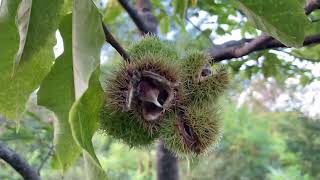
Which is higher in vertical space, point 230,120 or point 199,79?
point 199,79

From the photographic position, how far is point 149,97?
0.77 m

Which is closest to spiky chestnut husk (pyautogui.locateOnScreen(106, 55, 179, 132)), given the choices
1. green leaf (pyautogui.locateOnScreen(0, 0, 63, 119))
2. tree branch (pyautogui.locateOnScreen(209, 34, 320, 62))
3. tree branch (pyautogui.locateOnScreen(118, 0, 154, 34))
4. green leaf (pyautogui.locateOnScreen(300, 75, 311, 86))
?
green leaf (pyautogui.locateOnScreen(0, 0, 63, 119))

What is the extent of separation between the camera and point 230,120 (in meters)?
4.99

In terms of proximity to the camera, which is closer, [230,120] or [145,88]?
[145,88]

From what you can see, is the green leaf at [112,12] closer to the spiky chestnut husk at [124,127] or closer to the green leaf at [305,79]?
the green leaf at [305,79]

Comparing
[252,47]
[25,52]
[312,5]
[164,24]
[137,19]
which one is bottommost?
[164,24]

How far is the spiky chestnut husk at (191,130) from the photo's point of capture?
0.84m

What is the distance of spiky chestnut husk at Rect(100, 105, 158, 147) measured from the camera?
2.71 ft

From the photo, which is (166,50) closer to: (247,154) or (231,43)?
(231,43)

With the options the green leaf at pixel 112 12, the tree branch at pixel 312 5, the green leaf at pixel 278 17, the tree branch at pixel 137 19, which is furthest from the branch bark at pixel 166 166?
the green leaf at pixel 278 17

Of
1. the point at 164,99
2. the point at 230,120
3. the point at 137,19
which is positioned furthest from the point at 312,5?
the point at 230,120

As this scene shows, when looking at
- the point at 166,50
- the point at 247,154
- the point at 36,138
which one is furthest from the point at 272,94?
the point at 166,50

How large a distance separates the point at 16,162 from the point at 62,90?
60cm

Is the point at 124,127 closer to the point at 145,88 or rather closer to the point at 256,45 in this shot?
the point at 145,88
